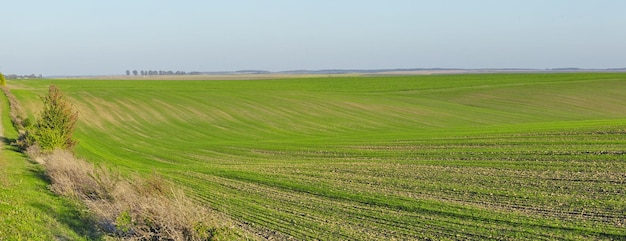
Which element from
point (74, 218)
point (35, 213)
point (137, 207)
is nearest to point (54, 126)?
point (35, 213)

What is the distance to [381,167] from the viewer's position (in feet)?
76.4

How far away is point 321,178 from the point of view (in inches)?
849

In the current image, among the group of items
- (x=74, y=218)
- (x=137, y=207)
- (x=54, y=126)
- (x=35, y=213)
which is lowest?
(x=74, y=218)

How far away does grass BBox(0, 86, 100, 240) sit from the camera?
1475cm

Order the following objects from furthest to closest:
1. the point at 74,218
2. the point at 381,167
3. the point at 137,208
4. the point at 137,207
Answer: the point at 381,167 < the point at 74,218 < the point at 137,207 < the point at 137,208

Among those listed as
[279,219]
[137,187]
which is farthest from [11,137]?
[279,219]

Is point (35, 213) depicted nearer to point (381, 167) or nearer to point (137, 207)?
point (137, 207)

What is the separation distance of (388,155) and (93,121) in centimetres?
3183

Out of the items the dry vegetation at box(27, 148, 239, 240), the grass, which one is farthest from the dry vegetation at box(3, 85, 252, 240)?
the grass

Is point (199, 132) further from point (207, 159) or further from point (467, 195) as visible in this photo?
point (467, 195)

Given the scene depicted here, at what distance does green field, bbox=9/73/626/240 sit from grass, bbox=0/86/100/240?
430 cm

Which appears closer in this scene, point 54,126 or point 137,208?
point 137,208

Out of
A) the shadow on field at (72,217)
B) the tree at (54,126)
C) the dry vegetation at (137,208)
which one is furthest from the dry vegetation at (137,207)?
the tree at (54,126)

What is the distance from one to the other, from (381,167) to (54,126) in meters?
18.0
